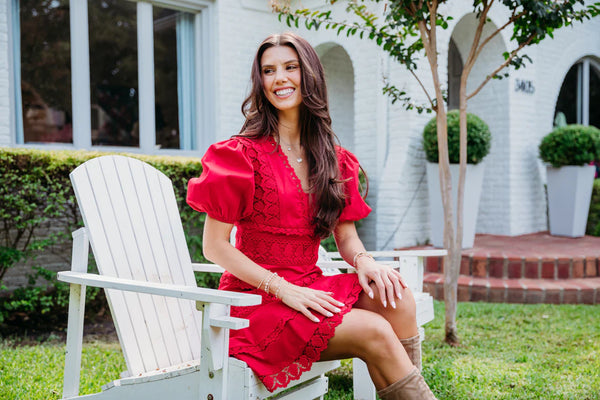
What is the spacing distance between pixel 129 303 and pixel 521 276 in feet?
12.1

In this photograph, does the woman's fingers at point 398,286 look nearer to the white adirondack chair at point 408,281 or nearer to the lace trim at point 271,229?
the lace trim at point 271,229

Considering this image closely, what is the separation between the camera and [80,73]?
4926 millimetres

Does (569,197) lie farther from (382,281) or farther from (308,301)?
(308,301)

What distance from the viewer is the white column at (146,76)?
17.4 ft

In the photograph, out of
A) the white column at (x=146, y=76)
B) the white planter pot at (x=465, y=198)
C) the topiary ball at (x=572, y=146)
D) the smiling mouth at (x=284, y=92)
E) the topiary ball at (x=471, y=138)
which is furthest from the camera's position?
the topiary ball at (x=572, y=146)

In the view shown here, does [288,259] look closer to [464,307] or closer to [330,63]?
[464,307]

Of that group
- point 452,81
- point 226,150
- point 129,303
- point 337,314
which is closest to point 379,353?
point 337,314

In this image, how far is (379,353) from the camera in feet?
5.21

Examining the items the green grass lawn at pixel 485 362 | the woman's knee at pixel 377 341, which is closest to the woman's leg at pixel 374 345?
the woman's knee at pixel 377 341

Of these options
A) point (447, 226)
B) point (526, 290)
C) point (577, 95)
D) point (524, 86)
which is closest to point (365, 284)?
point (447, 226)

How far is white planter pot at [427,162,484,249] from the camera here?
4.97 m

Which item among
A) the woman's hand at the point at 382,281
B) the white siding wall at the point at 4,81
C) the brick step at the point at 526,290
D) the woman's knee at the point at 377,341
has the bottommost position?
the brick step at the point at 526,290

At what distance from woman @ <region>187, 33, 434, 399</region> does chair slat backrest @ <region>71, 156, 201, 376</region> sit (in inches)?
13.8

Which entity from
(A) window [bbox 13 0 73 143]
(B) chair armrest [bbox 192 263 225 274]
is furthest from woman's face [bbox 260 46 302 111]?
(A) window [bbox 13 0 73 143]
